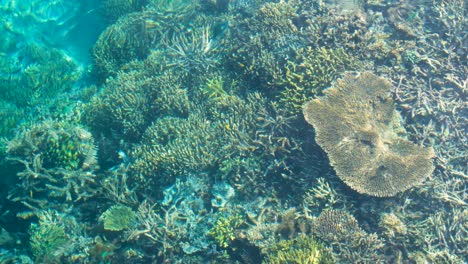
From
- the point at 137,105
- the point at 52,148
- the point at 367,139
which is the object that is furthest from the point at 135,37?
the point at 367,139

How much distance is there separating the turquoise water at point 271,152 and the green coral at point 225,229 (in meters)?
0.02

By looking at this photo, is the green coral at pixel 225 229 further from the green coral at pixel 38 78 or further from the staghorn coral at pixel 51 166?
the green coral at pixel 38 78

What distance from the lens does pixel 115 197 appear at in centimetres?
590

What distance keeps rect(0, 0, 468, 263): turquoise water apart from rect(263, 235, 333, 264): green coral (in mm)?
20

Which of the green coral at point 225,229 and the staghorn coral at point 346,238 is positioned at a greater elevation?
the green coral at point 225,229

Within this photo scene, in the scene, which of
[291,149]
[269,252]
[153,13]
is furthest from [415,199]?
[153,13]

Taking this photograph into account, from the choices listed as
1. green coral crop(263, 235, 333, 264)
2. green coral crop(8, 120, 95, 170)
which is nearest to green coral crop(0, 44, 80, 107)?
green coral crop(8, 120, 95, 170)

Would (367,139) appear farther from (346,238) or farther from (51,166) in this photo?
(51,166)

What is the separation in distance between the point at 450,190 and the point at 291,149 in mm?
2305

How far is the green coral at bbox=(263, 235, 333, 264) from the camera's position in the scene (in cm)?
418

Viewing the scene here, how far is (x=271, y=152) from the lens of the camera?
5418mm

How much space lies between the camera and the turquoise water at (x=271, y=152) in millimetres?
4637

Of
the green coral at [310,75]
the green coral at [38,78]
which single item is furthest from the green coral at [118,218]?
the green coral at [38,78]

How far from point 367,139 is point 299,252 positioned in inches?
71.4
